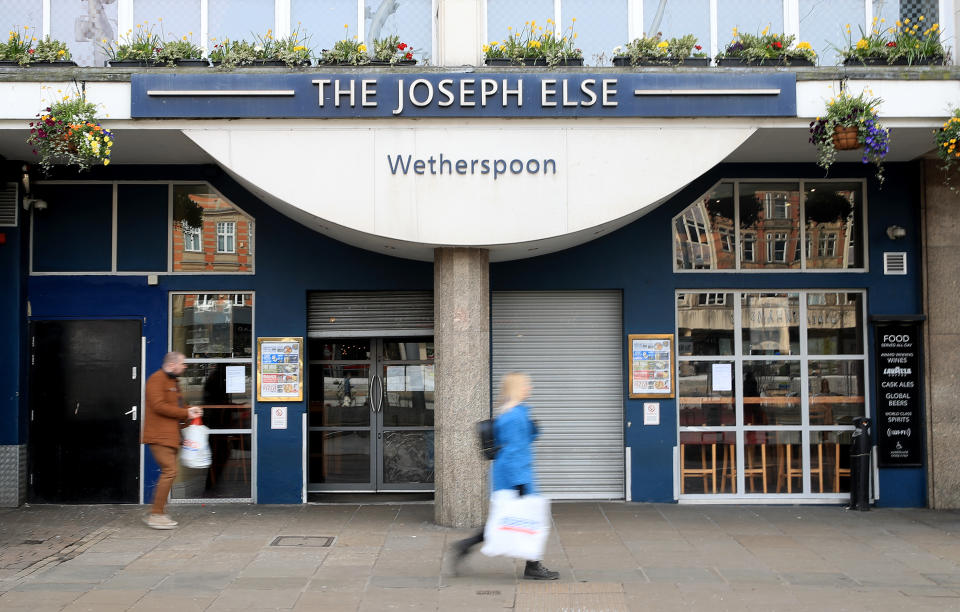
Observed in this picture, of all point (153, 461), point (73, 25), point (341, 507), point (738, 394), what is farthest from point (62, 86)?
point (738, 394)

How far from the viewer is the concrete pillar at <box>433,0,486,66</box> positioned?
9055 millimetres

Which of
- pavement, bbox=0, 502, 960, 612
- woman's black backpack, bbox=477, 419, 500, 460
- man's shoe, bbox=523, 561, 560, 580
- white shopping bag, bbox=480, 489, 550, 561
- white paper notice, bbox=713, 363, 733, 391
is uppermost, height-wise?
white paper notice, bbox=713, 363, 733, 391

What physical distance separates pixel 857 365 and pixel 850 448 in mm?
1063

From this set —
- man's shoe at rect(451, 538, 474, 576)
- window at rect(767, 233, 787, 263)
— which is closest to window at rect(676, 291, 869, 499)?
window at rect(767, 233, 787, 263)

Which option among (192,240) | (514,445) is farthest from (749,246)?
(192,240)

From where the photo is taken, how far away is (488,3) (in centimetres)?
956

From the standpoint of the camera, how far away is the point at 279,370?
10414mm

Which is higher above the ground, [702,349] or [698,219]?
[698,219]

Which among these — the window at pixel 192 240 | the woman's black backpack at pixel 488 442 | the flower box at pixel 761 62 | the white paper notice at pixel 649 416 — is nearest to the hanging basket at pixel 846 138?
the flower box at pixel 761 62

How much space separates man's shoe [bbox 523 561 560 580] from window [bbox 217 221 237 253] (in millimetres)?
5742

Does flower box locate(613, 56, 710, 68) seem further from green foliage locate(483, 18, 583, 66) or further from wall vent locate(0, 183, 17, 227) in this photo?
wall vent locate(0, 183, 17, 227)

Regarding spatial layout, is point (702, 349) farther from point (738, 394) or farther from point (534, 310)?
point (534, 310)

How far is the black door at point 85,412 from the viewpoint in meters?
10.4

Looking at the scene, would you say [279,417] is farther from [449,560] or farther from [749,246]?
[749,246]
